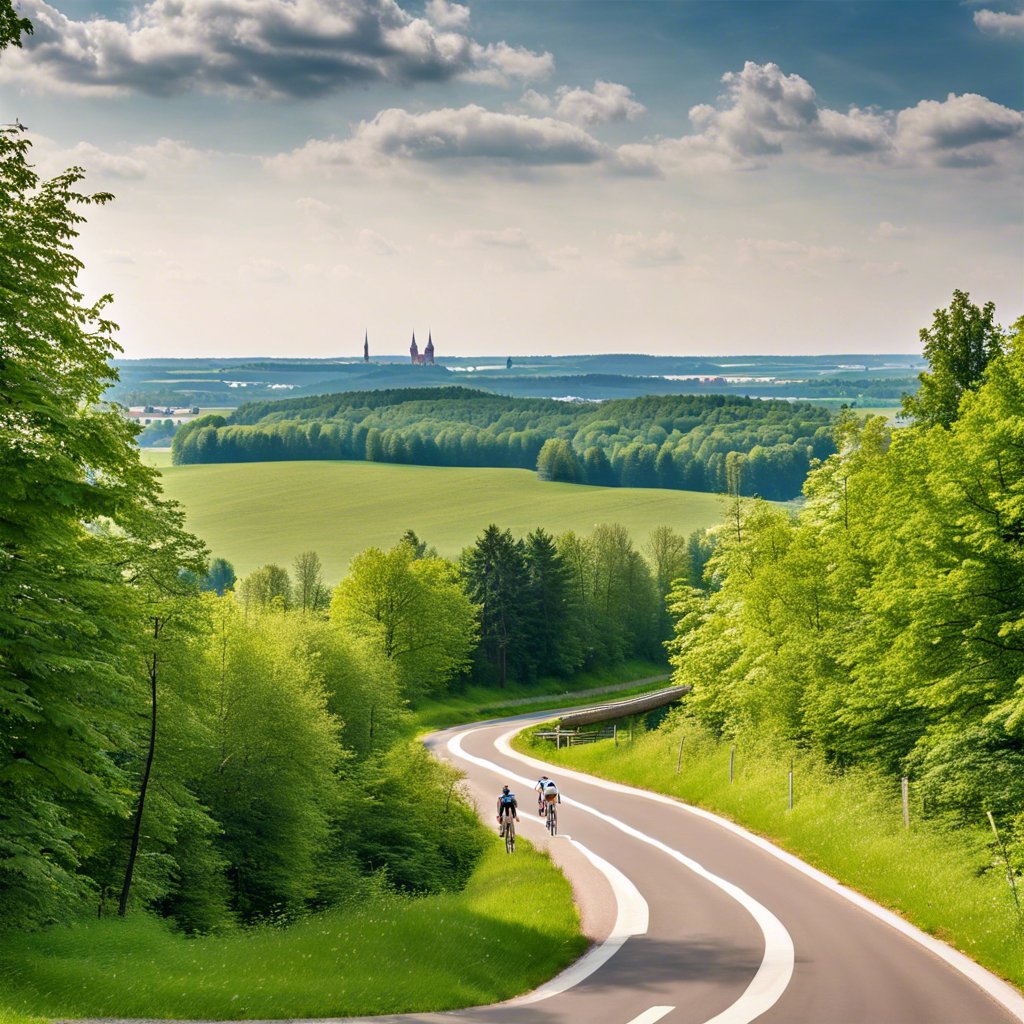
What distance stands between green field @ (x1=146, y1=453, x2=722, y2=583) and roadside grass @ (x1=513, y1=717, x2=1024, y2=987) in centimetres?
9203

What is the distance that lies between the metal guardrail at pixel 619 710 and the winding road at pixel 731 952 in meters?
39.2

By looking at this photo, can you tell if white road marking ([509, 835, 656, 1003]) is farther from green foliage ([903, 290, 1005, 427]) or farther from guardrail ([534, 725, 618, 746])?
guardrail ([534, 725, 618, 746])

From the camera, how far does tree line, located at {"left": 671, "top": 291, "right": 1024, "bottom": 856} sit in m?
27.8

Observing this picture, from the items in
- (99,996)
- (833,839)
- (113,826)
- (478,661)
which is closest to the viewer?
(99,996)

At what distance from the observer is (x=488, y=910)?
23516 millimetres

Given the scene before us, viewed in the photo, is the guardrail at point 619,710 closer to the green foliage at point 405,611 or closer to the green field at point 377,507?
the green foliage at point 405,611

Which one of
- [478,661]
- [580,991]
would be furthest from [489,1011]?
[478,661]

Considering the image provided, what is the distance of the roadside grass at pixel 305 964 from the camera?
49.2 feet

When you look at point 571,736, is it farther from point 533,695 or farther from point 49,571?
point 49,571

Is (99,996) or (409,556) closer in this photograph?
(99,996)

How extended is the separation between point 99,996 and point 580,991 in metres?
6.80

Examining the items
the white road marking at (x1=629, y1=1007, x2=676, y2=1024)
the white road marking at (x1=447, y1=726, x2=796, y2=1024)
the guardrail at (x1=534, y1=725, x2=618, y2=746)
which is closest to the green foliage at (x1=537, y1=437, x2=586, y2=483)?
the guardrail at (x1=534, y1=725, x2=618, y2=746)

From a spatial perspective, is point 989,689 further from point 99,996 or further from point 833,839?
point 99,996

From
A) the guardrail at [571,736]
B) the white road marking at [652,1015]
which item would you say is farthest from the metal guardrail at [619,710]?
the white road marking at [652,1015]
